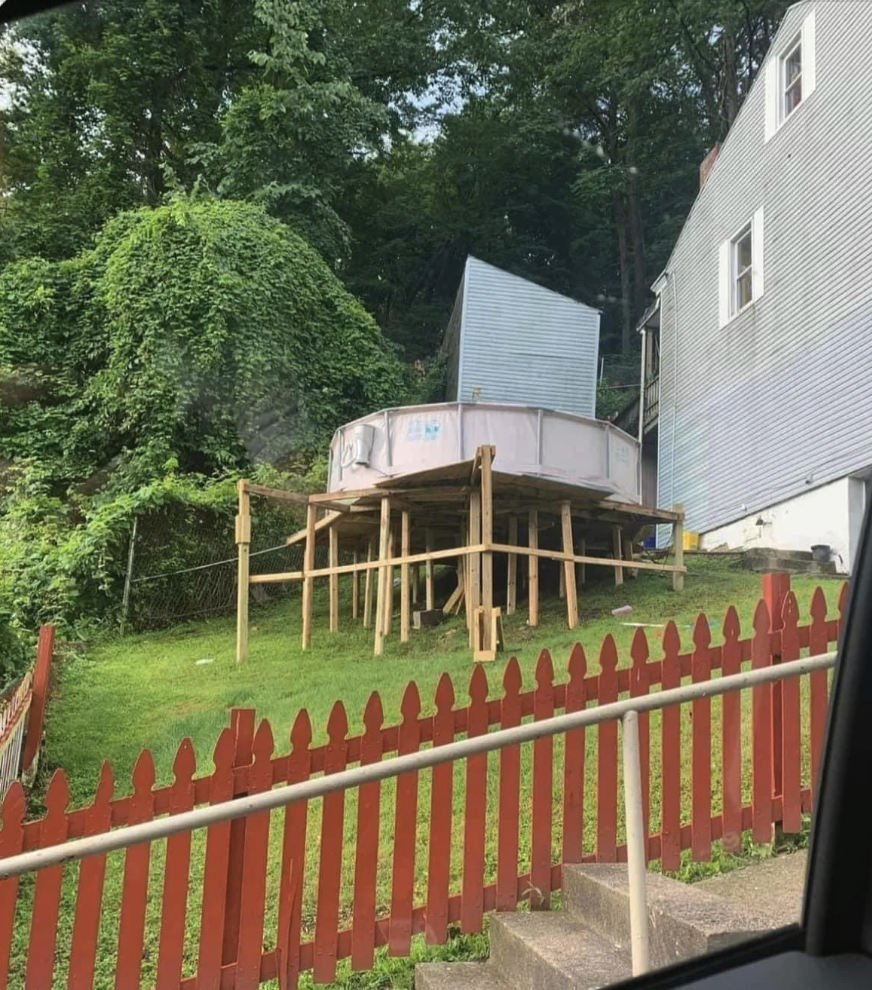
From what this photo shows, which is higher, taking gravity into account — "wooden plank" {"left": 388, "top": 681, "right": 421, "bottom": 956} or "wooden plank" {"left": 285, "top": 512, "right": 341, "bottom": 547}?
"wooden plank" {"left": 285, "top": 512, "right": 341, "bottom": 547}

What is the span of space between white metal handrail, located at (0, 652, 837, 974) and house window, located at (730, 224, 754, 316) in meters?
0.81

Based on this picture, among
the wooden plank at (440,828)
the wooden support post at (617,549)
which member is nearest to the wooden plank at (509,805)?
the wooden plank at (440,828)

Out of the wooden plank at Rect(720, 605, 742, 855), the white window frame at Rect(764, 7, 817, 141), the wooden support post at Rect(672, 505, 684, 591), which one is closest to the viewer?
the white window frame at Rect(764, 7, 817, 141)

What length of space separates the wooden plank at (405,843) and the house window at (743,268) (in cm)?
116

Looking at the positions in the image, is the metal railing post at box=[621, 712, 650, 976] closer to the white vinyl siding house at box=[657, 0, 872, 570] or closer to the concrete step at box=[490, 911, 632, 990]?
the concrete step at box=[490, 911, 632, 990]

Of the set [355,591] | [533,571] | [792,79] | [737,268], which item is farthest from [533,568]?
[792,79]

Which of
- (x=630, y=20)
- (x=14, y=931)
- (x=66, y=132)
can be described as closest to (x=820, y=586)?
(x=630, y=20)

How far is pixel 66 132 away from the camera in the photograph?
218cm

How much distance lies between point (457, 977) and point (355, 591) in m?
0.91

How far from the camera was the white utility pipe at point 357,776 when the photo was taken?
1275 millimetres

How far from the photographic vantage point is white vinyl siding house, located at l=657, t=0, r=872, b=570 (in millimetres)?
1586

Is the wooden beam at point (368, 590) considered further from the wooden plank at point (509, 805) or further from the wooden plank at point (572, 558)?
the wooden plank at point (509, 805)

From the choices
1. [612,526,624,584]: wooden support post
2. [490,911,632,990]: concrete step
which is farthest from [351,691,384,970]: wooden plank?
[612,526,624,584]: wooden support post

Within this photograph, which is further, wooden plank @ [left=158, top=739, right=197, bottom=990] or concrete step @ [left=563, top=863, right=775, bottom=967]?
wooden plank @ [left=158, top=739, right=197, bottom=990]
